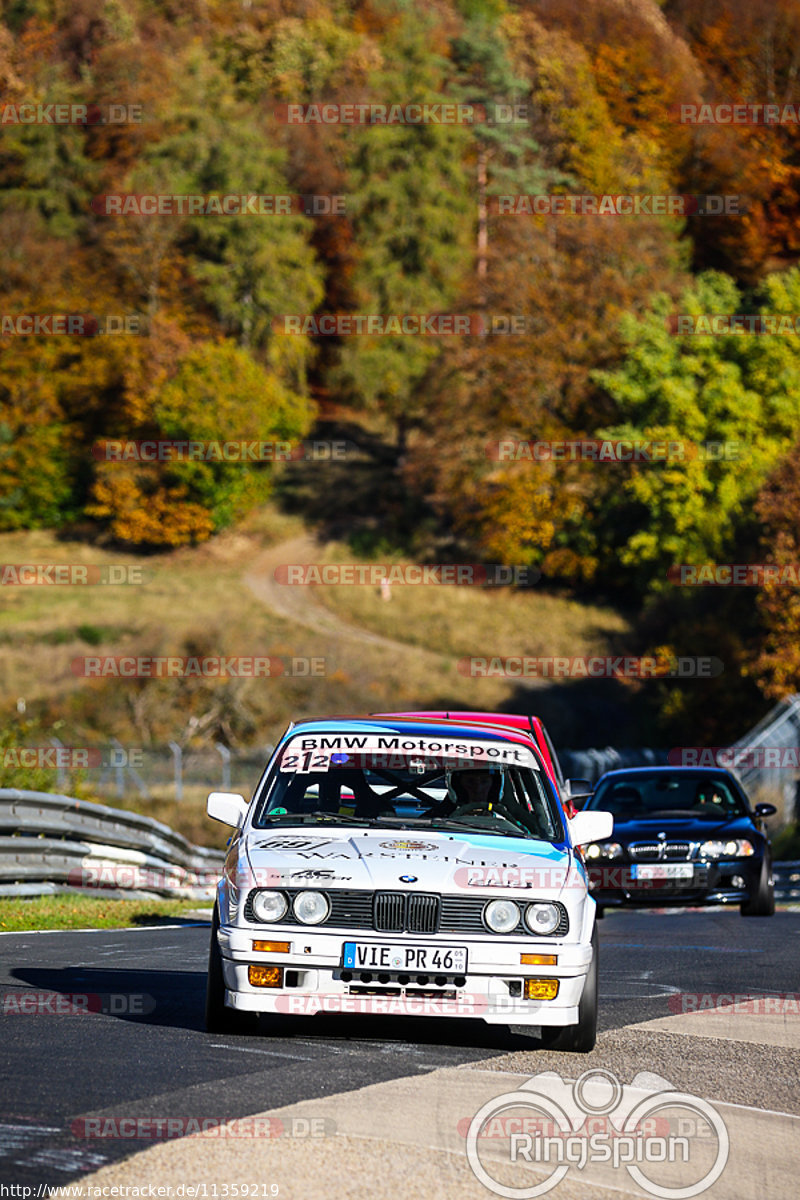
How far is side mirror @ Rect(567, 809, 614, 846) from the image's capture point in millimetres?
8383

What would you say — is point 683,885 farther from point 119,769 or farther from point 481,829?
point 119,769

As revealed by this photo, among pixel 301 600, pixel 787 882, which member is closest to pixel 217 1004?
pixel 787 882

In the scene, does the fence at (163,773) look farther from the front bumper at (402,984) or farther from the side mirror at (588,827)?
the front bumper at (402,984)

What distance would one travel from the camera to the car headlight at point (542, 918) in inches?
293

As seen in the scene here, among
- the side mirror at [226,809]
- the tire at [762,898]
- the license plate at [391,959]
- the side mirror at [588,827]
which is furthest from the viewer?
the tire at [762,898]

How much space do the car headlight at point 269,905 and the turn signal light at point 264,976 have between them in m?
0.23

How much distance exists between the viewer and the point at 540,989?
7359 millimetres

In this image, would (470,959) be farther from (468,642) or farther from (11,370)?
(11,370)

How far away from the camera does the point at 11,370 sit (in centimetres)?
7244

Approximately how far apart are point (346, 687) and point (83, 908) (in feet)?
128

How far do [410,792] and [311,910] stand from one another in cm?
172

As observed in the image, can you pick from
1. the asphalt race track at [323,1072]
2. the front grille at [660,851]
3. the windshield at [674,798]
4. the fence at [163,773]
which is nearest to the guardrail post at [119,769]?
the fence at [163,773]

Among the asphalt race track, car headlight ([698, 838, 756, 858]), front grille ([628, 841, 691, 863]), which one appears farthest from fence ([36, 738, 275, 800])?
the asphalt race track

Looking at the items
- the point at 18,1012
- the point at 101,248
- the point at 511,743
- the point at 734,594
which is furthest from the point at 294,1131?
the point at 101,248
